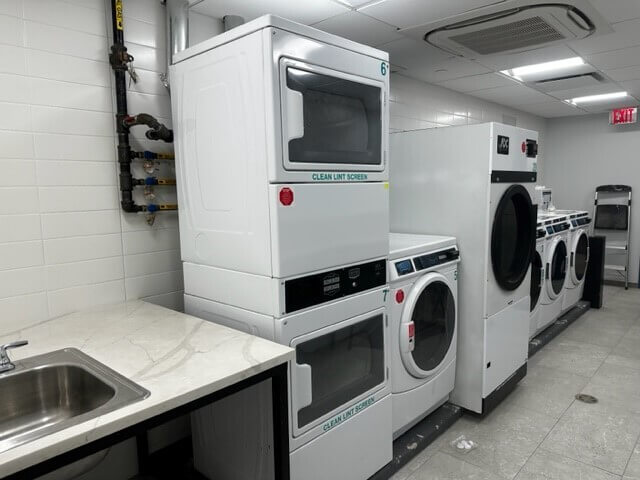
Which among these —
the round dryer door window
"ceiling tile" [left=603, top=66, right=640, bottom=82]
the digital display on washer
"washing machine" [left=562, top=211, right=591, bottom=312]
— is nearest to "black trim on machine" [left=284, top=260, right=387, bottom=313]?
the digital display on washer

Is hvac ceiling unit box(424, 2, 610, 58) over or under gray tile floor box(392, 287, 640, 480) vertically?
over

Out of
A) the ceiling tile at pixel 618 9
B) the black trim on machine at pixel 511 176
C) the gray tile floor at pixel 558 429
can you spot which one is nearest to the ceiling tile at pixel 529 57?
the ceiling tile at pixel 618 9

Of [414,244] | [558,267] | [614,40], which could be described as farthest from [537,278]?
[414,244]

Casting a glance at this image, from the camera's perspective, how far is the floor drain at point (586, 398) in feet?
10.6

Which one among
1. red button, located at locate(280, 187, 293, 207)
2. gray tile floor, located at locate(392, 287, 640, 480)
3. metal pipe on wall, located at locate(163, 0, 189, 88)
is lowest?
gray tile floor, located at locate(392, 287, 640, 480)

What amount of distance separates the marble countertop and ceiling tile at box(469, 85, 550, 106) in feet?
13.5

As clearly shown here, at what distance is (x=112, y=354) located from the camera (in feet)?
5.35

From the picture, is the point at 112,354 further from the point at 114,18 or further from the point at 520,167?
the point at 520,167

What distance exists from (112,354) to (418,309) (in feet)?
5.32

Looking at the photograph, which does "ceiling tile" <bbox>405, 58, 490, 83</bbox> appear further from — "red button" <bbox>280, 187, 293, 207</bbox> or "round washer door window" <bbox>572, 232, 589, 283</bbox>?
"red button" <bbox>280, 187, 293, 207</bbox>

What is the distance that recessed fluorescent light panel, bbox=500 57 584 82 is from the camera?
12.3 feet

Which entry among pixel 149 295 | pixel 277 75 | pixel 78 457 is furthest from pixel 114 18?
pixel 78 457

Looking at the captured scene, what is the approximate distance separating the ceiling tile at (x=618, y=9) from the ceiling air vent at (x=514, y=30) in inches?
4.0

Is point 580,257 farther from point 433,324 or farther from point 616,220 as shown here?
point 433,324
